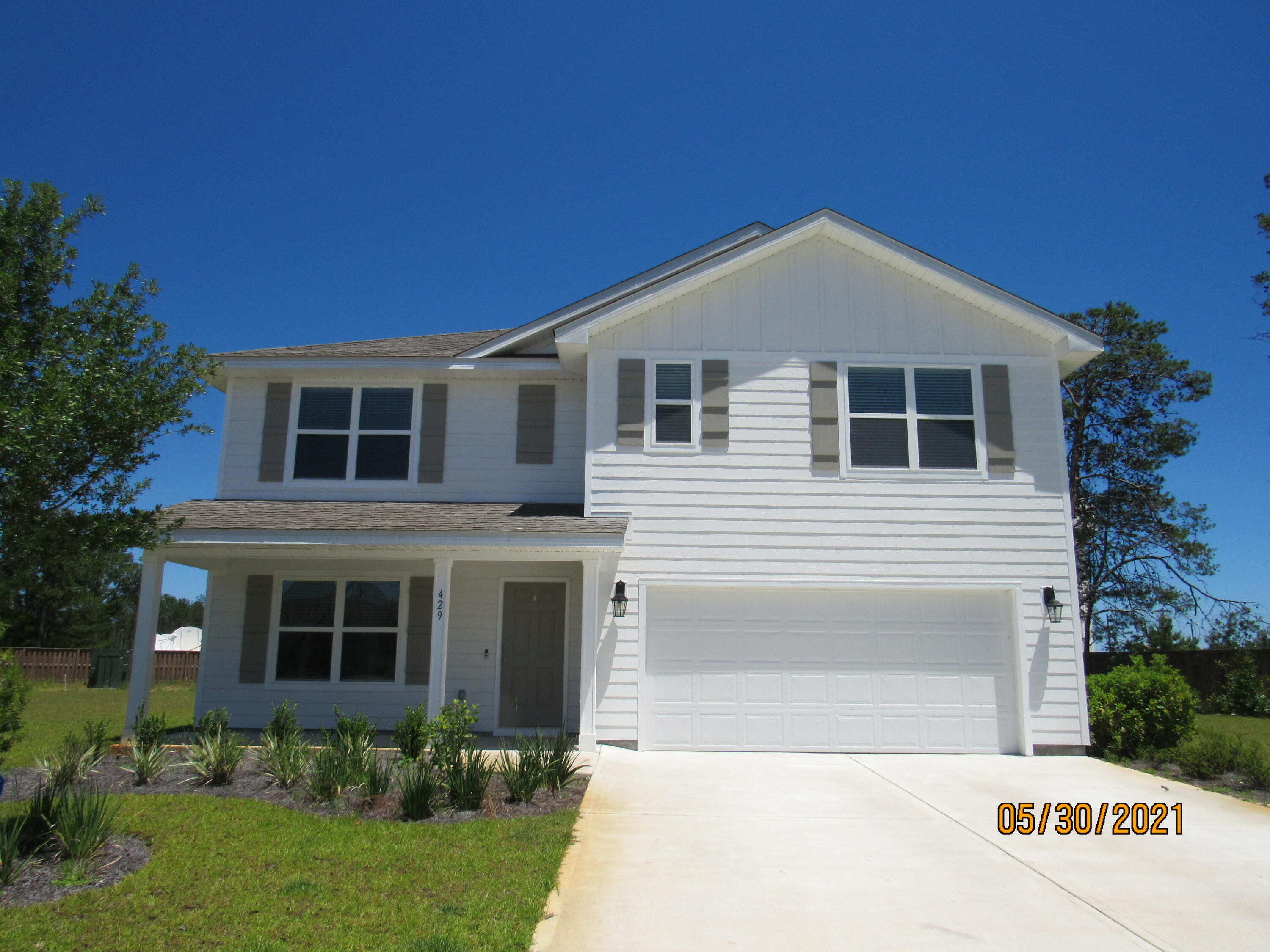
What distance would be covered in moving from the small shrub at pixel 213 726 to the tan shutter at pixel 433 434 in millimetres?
4214

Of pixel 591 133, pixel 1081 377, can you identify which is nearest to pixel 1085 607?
pixel 1081 377

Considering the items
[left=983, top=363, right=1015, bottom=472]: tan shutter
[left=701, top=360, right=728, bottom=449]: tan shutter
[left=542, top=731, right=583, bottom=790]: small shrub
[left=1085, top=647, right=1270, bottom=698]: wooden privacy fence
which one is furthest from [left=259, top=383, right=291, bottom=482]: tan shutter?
[left=1085, top=647, right=1270, bottom=698]: wooden privacy fence

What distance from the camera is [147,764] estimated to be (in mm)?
7941

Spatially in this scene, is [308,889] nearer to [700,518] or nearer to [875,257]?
[700,518]

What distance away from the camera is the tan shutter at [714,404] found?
1155 cm

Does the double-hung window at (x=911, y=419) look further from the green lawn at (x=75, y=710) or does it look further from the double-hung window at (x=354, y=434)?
the green lawn at (x=75, y=710)

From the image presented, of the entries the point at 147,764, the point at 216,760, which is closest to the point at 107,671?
the point at 147,764

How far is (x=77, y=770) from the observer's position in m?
7.29

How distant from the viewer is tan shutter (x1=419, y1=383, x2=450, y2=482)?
1254 cm

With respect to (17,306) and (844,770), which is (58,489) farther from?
(844,770)

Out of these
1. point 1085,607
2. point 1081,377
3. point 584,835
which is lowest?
point 584,835

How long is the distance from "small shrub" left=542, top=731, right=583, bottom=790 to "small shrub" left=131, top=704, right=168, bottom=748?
13.0ft

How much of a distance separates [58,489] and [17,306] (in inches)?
67.3
